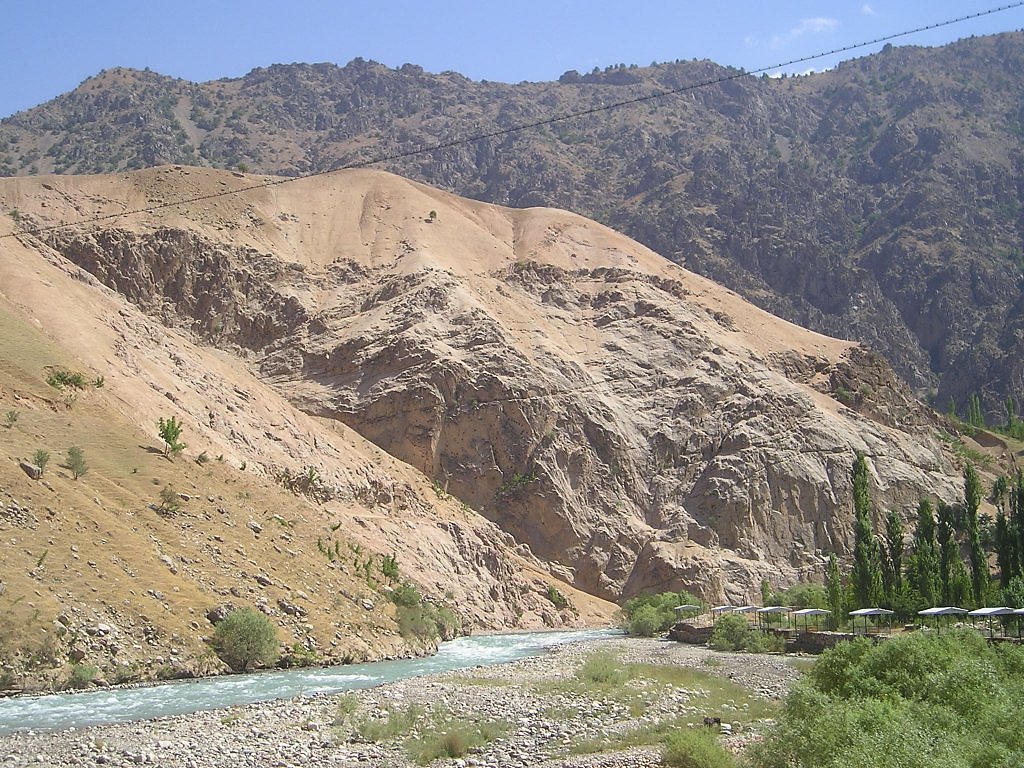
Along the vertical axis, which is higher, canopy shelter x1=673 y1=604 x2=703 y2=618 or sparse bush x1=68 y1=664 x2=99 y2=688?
sparse bush x1=68 y1=664 x2=99 y2=688

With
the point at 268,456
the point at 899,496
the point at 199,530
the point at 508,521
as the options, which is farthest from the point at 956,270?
the point at 199,530

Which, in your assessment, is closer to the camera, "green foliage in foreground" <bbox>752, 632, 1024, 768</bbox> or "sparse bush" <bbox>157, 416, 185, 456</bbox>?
"green foliage in foreground" <bbox>752, 632, 1024, 768</bbox>

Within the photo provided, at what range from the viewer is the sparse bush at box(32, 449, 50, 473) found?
3447cm

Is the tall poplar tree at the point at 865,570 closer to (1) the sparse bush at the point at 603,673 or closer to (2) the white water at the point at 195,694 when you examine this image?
(2) the white water at the point at 195,694

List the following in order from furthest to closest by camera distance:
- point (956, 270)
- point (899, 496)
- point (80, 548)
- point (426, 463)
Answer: point (956, 270), point (899, 496), point (426, 463), point (80, 548)

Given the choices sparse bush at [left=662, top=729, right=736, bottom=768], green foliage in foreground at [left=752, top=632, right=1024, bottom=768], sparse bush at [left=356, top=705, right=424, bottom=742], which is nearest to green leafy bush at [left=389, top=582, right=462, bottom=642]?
sparse bush at [left=356, top=705, right=424, bottom=742]

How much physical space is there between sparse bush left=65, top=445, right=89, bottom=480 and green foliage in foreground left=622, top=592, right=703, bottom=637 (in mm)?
29514

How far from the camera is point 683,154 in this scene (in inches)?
7283

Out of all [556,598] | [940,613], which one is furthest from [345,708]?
[556,598]

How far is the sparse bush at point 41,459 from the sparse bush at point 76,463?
104 cm

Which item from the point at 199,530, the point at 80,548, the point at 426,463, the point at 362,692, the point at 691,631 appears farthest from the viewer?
the point at 426,463

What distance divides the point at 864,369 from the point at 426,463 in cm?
3868

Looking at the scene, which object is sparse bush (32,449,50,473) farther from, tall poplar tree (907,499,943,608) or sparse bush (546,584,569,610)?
tall poplar tree (907,499,943,608)

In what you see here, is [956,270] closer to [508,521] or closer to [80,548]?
[508,521]
